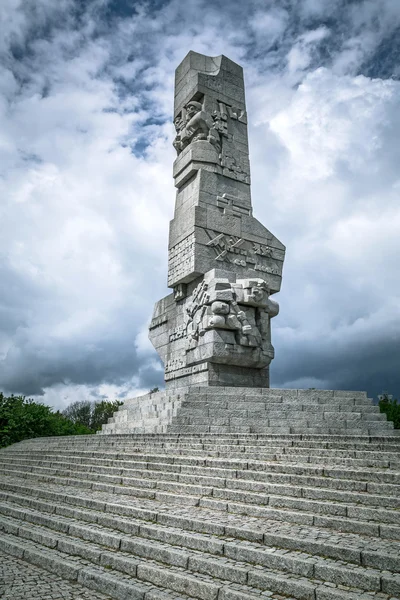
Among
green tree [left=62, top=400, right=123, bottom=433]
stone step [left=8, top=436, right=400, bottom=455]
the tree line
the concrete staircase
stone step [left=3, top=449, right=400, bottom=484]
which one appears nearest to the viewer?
stone step [left=3, top=449, right=400, bottom=484]

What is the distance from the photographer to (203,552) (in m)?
4.39

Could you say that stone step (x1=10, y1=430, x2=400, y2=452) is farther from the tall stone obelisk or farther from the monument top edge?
the monument top edge

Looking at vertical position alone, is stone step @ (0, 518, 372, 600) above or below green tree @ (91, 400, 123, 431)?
below

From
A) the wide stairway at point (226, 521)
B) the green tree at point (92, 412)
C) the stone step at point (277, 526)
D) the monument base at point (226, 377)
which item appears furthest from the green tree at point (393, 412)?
the green tree at point (92, 412)

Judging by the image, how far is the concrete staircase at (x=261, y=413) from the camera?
969 centimetres

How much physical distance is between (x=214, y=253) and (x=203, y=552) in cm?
1117

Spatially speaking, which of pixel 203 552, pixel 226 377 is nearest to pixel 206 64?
pixel 226 377

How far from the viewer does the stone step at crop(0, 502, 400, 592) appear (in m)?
3.55

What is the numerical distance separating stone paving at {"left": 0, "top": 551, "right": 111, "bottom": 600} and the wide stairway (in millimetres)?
97

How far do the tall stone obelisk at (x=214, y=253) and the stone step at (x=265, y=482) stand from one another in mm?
5877

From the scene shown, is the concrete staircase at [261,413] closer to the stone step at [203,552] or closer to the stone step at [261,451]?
the stone step at [261,451]

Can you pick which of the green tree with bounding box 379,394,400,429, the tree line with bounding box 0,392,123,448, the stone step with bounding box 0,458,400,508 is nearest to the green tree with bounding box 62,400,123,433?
the tree line with bounding box 0,392,123,448

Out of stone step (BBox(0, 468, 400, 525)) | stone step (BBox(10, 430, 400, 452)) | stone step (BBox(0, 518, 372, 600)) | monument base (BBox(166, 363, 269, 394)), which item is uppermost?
monument base (BBox(166, 363, 269, 394))

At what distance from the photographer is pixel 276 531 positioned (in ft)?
14.4
